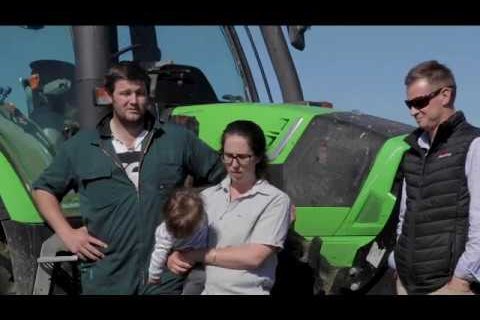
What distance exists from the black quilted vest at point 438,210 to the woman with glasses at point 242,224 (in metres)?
0.53

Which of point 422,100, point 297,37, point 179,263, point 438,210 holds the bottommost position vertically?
point 179,263

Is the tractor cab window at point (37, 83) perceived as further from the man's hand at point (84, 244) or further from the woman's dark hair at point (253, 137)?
the woman's dark hair at point (253, 137)

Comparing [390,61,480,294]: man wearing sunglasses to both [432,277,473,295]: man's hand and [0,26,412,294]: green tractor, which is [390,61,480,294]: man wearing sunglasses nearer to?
[432,277,473,295]: man's hand

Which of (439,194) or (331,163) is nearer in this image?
(439,194)

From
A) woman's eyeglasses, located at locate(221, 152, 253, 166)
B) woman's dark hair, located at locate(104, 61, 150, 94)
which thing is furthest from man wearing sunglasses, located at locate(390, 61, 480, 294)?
woman's dark hair, located at locate(104, 61, 150, 94)

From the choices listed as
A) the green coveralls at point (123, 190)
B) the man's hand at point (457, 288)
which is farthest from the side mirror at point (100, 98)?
the man's hand at point (457, 288)

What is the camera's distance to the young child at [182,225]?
3768mm

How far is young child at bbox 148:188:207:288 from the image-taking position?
377 cm

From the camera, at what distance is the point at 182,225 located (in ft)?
12.4

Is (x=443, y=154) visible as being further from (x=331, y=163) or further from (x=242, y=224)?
(x=331, y=163)

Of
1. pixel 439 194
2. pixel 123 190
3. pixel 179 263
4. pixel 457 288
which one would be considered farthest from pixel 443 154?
pixel 123 190

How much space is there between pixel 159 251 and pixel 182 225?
0.60 ft
